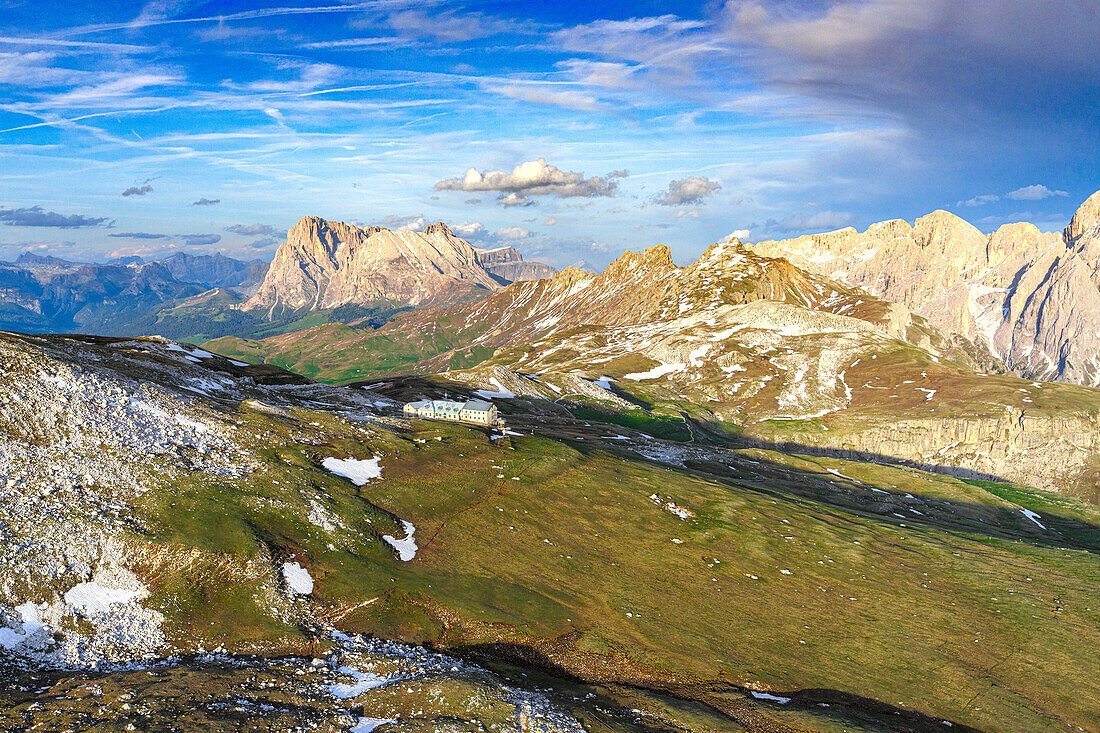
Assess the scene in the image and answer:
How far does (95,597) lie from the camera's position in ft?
161

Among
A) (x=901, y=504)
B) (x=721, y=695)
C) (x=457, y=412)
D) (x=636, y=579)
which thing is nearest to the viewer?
(x=721, y=695)

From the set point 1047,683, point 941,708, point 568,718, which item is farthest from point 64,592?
point 1047,683

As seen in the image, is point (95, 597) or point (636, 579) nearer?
point (95, 597)

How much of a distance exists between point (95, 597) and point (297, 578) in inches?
643

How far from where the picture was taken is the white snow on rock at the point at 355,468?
82125 millimetres

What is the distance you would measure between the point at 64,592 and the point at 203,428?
1246 inches

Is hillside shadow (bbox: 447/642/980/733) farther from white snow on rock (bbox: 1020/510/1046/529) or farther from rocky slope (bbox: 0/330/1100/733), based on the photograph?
white snow on rock (bbox: 1020/510/1046/529)

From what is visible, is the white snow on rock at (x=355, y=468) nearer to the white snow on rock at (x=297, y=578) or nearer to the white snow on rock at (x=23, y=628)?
the white snow on rock at (x=297, y=578)

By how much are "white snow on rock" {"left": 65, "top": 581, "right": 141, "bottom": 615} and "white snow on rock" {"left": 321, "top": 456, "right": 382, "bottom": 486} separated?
32088 mm

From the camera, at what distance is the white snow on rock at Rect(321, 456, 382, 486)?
269ft

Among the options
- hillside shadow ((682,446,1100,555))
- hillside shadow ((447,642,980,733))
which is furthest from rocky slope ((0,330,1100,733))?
hillside shadow ((682,446,1100,555))

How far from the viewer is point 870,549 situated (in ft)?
324

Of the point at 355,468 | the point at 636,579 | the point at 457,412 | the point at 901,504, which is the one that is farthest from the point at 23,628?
the point at 901,504

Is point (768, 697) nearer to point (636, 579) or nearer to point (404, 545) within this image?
point (636, 579)
